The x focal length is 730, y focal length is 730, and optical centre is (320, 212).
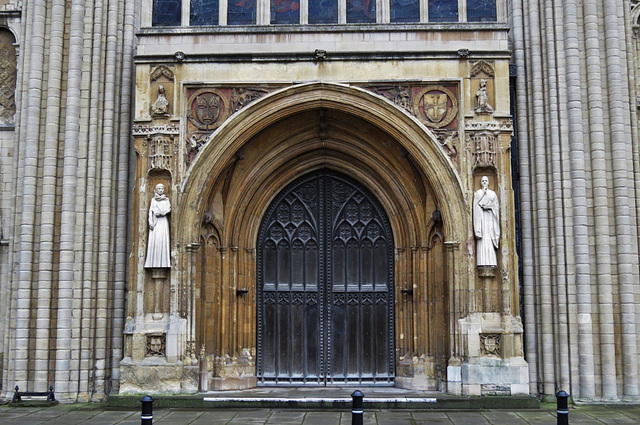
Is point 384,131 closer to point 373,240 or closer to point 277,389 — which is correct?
point 373,240

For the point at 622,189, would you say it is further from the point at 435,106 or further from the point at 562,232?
the point at 435,106

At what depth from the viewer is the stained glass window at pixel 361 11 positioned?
627 inches

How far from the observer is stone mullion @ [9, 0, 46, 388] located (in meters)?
14.6

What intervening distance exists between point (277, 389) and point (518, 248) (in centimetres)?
589

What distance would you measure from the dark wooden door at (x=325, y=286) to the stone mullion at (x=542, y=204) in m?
3.26

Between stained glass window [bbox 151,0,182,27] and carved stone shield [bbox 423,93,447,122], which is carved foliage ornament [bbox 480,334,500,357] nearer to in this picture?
carved stone shield [bbox 423,93,447,122]

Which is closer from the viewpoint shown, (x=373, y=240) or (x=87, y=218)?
(x=87, y=218)

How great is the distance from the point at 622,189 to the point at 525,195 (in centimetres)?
186

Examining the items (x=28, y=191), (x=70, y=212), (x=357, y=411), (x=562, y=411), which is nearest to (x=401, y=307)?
(x=562, y=411)

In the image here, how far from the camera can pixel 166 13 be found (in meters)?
16.1

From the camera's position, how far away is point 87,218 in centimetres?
1504

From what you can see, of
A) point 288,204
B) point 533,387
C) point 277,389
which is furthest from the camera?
point 288,204

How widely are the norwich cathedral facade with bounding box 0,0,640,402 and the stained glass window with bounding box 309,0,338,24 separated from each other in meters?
0.05

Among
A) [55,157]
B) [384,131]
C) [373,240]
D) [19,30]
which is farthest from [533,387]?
[19,30]
